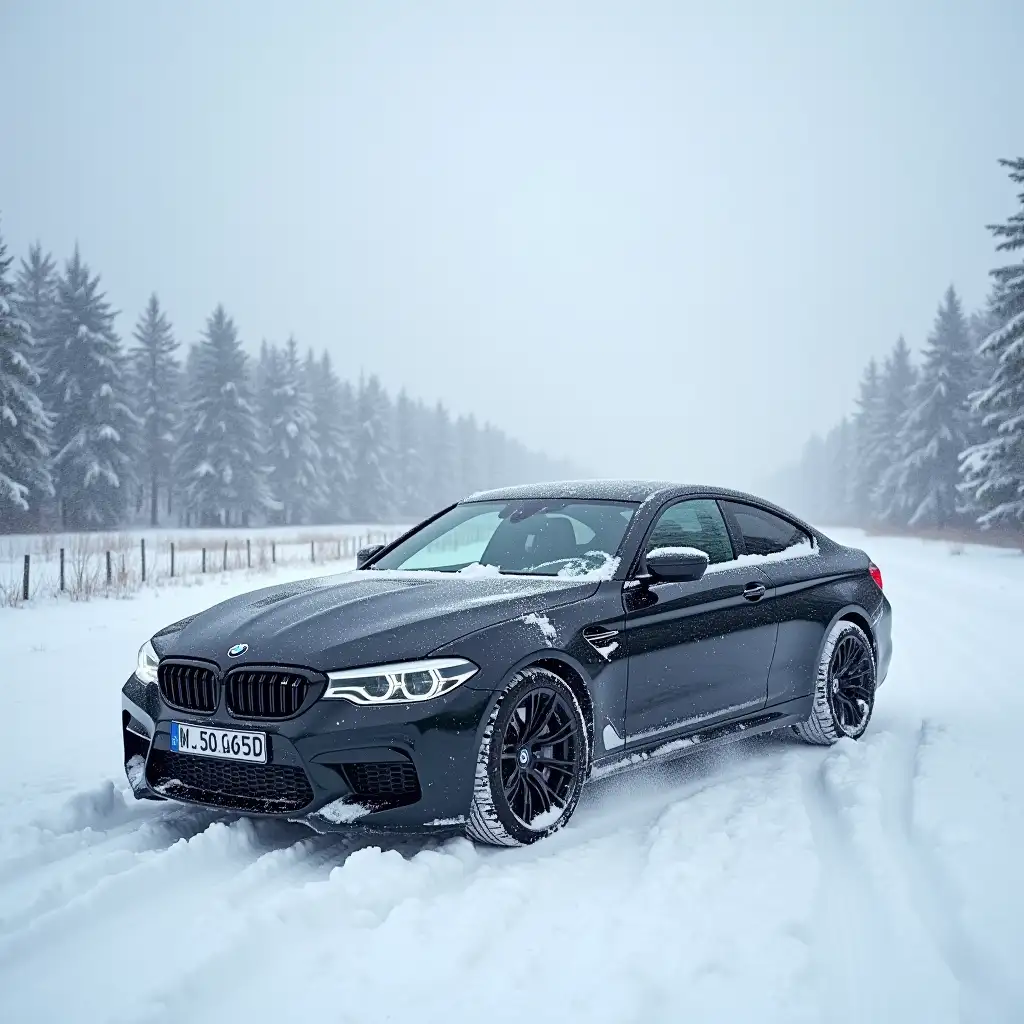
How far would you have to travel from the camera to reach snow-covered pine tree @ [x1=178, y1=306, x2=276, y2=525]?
190 feet

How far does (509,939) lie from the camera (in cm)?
297

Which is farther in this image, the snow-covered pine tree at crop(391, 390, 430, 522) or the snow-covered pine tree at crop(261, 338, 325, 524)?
the snow-covered pine tree at crop(391, 390, 430, 522)

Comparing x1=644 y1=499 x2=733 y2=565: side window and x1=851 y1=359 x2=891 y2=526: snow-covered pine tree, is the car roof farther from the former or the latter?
x1=851 y1=359 x2=891 y2=526: snow-covered pine tree

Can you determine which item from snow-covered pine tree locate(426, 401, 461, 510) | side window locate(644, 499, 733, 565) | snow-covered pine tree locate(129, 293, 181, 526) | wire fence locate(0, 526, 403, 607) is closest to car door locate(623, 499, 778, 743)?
side window locate(644, 499, 733, 565)

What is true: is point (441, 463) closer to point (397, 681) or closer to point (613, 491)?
point (613, 491)

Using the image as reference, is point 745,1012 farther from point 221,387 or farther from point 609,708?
point 221,387

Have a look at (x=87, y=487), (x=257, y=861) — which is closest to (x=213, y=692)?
(x=257, y=861)

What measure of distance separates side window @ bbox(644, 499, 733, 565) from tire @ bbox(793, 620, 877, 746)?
107 centimetres

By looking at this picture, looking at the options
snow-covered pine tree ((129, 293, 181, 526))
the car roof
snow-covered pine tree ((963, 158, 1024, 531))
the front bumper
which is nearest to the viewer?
→ the front bumper

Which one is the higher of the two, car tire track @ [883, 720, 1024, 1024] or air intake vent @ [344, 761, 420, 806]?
air intake vent @ [344, 761, 420, 806]

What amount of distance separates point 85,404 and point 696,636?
49.7 meters

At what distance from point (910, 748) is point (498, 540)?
9.09 feet

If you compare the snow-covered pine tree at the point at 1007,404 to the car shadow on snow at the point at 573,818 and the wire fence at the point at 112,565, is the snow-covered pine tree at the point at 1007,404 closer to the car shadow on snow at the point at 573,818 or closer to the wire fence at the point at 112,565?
the wire fence at the point at 112,565

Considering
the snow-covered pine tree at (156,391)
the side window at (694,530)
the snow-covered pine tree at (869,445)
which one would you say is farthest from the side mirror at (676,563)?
the snow-covered pine tree at (869,445)
